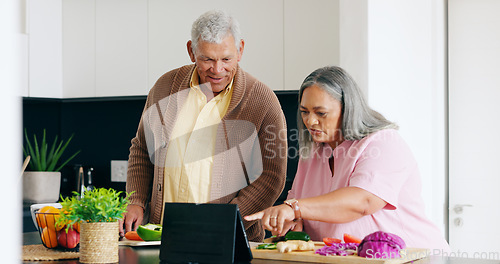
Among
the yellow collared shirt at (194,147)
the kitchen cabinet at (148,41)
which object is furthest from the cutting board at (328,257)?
the kitchen cabinet at (148,41)

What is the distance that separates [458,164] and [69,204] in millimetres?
2289

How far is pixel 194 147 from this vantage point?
221cm

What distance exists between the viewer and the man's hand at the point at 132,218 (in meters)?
2.10

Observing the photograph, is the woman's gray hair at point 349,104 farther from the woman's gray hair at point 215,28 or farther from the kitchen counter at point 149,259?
the kitchen counter at point 149,259

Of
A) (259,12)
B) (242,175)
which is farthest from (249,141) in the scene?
(259,12)

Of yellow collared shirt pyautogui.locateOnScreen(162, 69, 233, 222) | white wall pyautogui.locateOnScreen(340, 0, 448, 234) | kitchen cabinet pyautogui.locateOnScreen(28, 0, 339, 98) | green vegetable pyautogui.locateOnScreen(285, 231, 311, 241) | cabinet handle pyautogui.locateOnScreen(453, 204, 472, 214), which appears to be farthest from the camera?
kitchen cabinet pyautogui.locateOnScreen(28, 0, 339, 98)

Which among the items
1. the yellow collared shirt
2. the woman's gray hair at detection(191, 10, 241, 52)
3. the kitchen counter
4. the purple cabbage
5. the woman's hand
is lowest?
the kitchen counter

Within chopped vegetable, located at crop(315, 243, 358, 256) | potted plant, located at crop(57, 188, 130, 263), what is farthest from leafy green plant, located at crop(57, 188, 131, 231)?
chopped vegetable, located at crop(315, 243, 358, 256)

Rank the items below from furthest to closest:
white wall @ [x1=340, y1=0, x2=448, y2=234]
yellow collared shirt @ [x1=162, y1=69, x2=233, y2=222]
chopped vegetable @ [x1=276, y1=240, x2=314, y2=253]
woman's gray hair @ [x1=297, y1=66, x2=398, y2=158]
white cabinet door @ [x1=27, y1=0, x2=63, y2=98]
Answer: white cabinet door @ [x1=27, y1=0, x2=63, y2=98] → white wall @ [x1=340, y1=0, x2=448, y2=234] → yellow collared shirt @ [x1=162, y1=69, x2=233, y2=222] → woman's gray hair @ [x1=297, y1=66, x2=398, y2=158] → chopped vegetable @ [x1=276, y1=240, x2=314, y2=253]

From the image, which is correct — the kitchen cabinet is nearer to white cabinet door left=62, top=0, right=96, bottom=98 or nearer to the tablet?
white cabinet door left=62, top=0, right=96, bottom=98

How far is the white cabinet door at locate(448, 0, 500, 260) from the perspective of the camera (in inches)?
121

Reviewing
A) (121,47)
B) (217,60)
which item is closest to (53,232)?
(217,60)

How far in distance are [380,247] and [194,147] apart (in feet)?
3.12

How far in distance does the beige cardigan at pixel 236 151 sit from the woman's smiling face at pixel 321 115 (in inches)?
10.0
